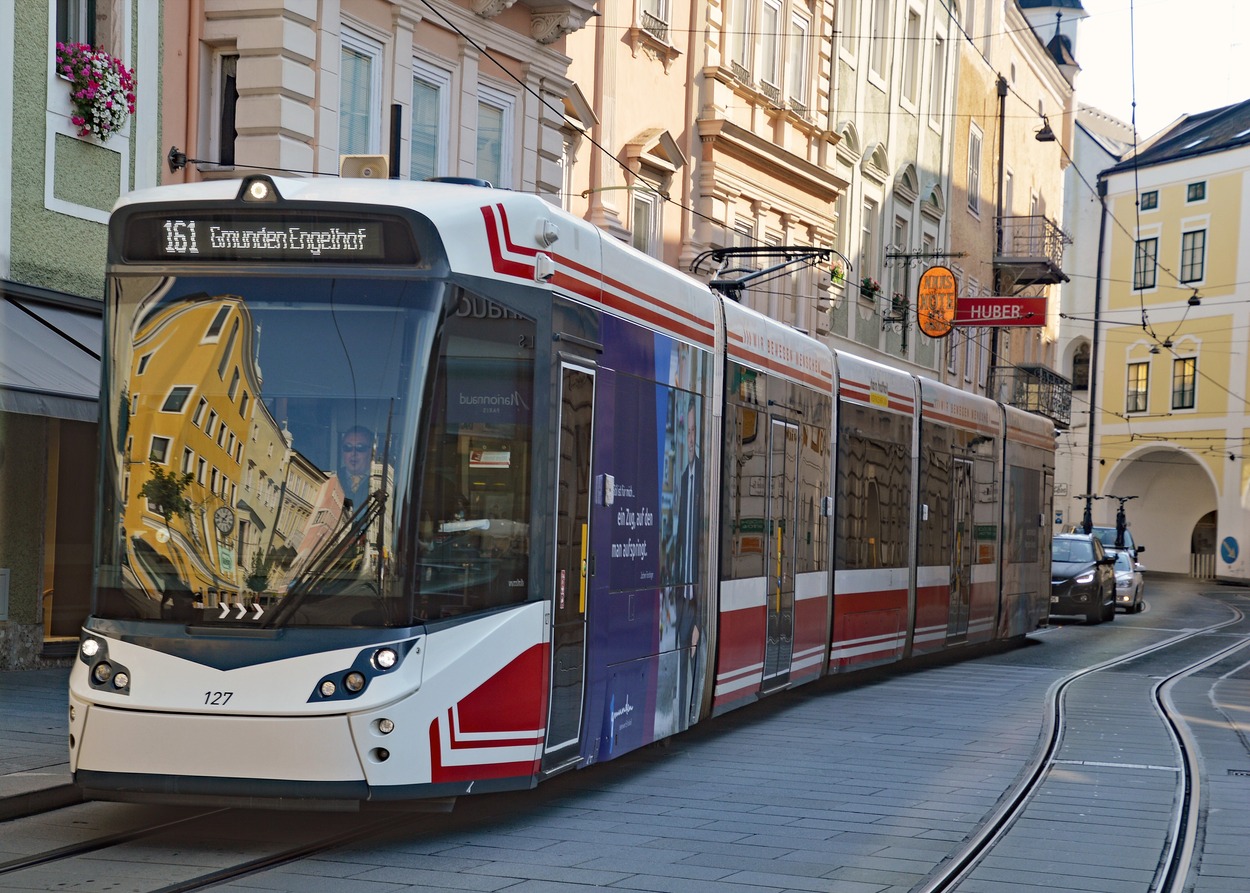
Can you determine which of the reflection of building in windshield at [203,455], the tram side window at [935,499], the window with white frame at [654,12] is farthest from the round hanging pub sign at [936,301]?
the reflection of building in windshield at [203,455]

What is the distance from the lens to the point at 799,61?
30.8m

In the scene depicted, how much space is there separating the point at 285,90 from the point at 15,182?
125 inches

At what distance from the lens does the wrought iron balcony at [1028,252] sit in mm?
47469

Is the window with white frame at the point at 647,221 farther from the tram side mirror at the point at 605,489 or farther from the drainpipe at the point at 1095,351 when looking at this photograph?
the drainpipe at the point at 1095,351

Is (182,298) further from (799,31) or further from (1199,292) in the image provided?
(1199,292)

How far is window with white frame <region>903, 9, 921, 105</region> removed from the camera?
37.8m

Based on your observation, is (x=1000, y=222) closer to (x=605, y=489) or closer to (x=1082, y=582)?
(x=1082, y=582)

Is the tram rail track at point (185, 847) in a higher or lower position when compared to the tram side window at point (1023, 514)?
lower

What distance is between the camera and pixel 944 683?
58.9 ft

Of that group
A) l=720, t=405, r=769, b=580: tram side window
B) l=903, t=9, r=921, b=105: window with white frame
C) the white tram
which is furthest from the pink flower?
l=903, t=9, r=921, b=105: window with white frame

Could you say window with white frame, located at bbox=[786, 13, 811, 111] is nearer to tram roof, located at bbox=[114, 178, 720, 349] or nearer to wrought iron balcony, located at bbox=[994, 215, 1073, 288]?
wrought iron balcony, located at bbox=[994, 215, 1073, 288]

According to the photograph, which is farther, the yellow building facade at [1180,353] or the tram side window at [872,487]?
the yellow building facade at [1180,353]

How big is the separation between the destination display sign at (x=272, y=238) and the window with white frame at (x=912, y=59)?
30853 mm

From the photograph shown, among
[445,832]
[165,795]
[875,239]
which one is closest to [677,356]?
[445,832]
